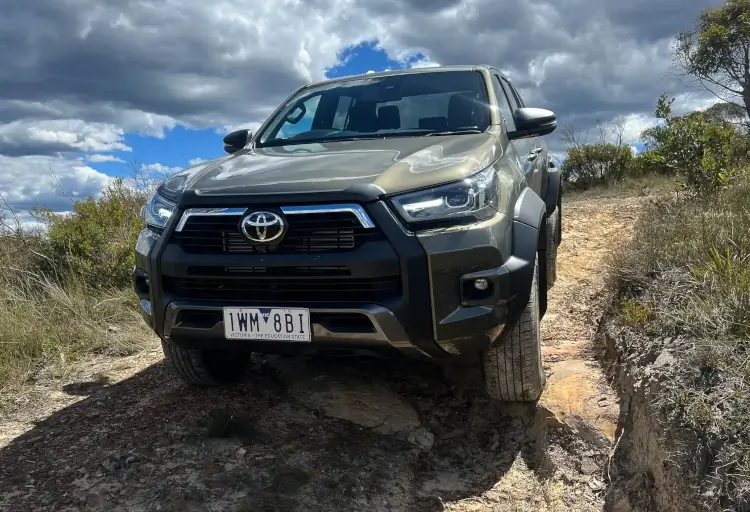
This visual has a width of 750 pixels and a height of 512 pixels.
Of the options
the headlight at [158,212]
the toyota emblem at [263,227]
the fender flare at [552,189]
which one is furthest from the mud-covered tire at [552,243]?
the headlight at [158,212]

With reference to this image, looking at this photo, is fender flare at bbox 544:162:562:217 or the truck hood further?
fender flare at bbox 544:162:562:217

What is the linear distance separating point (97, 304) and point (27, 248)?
5.76 ft

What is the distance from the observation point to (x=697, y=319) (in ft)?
9.73

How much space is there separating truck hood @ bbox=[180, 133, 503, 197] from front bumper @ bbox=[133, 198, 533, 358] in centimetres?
20

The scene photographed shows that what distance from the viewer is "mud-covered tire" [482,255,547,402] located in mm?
2846

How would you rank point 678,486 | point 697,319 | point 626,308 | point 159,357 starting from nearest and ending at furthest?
point 678,486, point 697,319, point 626,308, point 159,357

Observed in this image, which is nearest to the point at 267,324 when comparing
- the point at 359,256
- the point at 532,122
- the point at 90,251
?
the point at 359,256

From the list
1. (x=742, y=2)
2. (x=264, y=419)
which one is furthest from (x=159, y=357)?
(x=742, y=2)

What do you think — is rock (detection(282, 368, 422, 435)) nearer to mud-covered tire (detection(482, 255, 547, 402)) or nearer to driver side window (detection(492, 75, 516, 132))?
mud-covered tire (detection(482, 255, 547, 402))

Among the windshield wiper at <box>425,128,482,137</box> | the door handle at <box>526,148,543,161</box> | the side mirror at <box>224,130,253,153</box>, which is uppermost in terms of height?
the side mirror at <box>224,130,253,153</box>

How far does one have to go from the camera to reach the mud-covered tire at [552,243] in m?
4.90

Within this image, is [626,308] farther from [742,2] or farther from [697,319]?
[742,2]

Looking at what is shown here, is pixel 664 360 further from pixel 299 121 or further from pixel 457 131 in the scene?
pixel 299 121

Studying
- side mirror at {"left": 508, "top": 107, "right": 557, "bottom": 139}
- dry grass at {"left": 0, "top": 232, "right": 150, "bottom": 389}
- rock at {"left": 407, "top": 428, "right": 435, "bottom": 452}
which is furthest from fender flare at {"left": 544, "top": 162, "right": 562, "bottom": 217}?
dry grass at {"left": 0, "top": 232, "right": 150, "bottom": 389}
